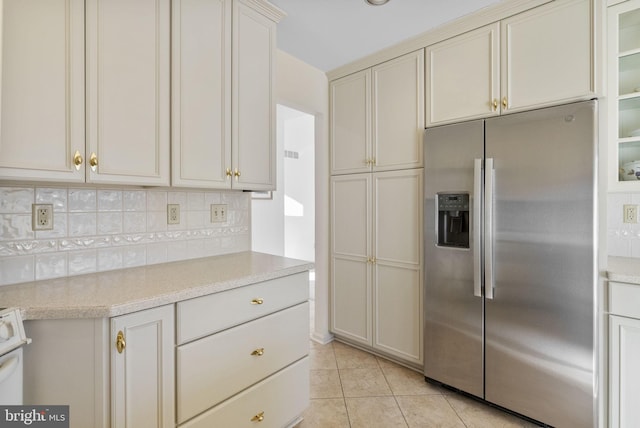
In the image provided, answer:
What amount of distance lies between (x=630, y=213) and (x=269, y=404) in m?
2.41

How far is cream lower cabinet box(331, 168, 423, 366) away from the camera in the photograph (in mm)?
2314

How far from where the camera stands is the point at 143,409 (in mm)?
1146

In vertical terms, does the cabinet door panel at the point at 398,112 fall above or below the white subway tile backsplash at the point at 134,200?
above

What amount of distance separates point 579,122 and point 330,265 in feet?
6.69

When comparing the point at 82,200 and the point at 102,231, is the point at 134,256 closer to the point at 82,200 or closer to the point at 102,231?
the point at 102,231

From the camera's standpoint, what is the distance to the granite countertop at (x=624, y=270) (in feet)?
4.94

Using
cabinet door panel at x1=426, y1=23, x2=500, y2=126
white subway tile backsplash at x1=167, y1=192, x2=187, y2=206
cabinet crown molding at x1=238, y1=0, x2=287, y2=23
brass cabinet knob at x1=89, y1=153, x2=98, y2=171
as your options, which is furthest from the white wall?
brass cabinet knob at x1=89, y1=153, x2=98, y2=171

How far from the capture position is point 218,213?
2.06 metres

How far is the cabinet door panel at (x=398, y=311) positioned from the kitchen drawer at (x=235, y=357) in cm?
92

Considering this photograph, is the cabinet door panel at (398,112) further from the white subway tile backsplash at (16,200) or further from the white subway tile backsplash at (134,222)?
the white subway tile backsplash at (16,200)

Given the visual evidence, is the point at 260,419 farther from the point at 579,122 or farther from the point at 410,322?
the point at 579,122

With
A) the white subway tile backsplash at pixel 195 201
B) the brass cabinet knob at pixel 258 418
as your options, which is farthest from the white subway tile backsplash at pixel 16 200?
the brass cabinet knob at pixel 258 418

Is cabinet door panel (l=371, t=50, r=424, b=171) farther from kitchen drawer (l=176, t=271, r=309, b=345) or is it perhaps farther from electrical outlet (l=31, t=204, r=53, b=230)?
electrical outlet (l=31, t=204, r=53, b=230)

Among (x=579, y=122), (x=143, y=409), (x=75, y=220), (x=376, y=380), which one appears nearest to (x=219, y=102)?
(x=75, y=220)
